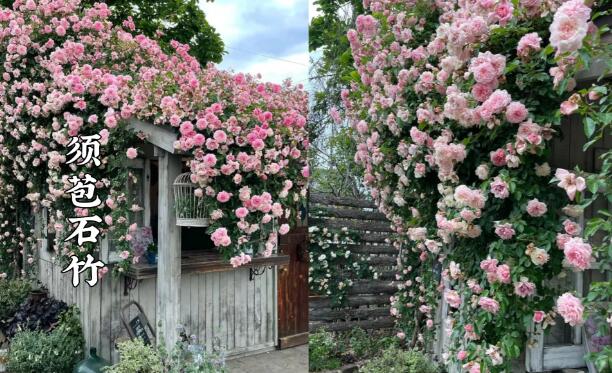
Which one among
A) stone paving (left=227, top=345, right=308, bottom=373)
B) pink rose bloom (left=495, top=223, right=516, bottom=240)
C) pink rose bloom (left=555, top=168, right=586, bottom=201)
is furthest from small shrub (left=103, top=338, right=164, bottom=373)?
pink rose bloom (left=555, top=168, right=586, bottom=201)

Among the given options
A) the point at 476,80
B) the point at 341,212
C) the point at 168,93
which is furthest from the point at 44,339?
the point at 476,80

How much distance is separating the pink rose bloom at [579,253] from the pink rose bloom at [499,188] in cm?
21

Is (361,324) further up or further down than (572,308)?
further down

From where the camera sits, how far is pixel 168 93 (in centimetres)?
249

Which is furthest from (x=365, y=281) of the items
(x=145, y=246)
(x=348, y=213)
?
(x=145, y=246)

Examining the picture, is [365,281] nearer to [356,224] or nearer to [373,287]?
[373,287]

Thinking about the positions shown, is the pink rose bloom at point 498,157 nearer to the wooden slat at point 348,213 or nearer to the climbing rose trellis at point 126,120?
the wooden slat at point 348,213

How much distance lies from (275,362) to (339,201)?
1170 mm

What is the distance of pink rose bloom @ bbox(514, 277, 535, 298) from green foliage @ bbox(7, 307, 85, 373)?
103 inches

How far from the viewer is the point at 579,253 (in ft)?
3.53

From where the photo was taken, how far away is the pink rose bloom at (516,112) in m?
1.24

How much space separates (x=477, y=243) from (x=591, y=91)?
542 mm

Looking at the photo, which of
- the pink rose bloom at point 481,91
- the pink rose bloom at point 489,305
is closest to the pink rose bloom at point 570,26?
the pink rose bloom at point 481,91

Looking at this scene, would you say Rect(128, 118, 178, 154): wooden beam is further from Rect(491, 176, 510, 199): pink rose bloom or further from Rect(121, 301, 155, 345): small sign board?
Rect(491, 176, 510, 199): pink rose bloom
